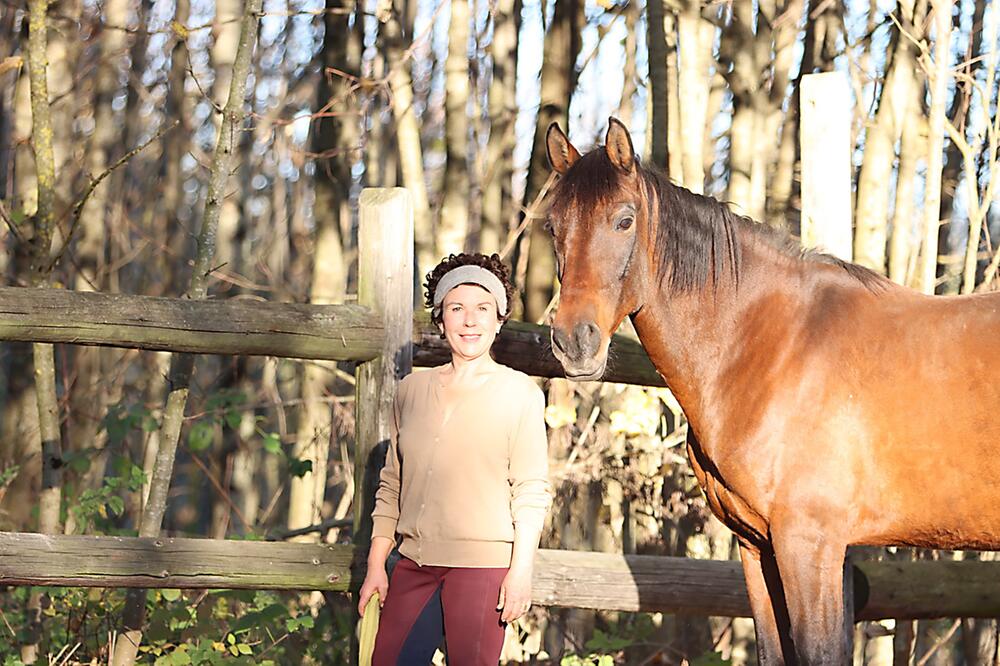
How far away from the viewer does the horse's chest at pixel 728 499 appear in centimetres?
329

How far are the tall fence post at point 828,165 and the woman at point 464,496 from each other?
73.6 inches

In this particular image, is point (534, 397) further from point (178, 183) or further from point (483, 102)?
point (178, 183)

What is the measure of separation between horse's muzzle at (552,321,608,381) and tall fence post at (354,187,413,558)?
2.79ft

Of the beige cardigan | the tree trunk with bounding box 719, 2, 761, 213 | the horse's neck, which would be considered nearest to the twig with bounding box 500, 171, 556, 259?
the tree trunk with bounding box 719, 2, 761, 213

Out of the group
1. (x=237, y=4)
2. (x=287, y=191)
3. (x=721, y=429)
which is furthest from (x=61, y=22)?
(x=287, y=191)

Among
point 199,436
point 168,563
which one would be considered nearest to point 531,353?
point 168,563

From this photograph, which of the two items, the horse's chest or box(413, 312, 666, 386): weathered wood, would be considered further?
box(413, 312, 666, 386): weathered wood

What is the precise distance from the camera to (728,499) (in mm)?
3354

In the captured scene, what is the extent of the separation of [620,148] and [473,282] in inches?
29.1

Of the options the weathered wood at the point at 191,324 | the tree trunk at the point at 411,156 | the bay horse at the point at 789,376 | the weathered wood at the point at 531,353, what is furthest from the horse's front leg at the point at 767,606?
the tree trunk at the point at 411,156

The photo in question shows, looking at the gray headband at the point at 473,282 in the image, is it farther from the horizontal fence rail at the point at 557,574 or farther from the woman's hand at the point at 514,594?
the horizontal fence rail at the point at 557,574

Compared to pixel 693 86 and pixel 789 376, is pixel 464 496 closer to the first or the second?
pixel 789 376

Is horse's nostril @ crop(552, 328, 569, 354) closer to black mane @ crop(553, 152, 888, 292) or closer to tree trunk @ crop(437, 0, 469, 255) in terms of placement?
black mane @ crop(553, 152, 888, 292)

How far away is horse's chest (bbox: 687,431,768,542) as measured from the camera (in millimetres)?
3293
